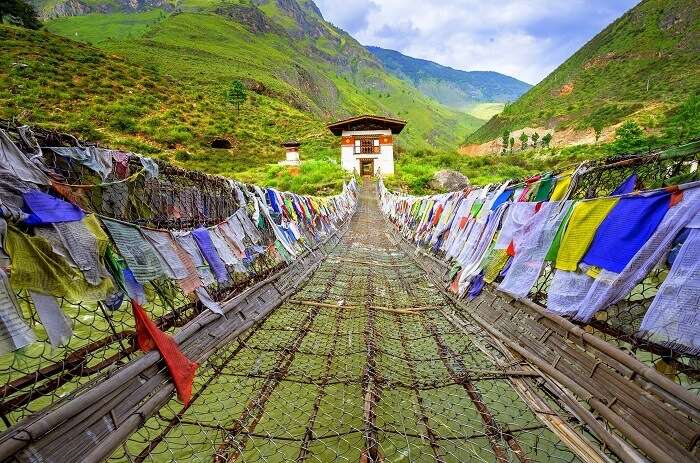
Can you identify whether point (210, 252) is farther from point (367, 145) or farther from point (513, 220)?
point (367, 145)

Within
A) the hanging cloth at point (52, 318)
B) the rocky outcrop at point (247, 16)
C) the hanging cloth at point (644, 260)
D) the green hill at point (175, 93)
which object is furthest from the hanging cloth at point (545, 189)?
the rocky outcrop at point (247, 16)

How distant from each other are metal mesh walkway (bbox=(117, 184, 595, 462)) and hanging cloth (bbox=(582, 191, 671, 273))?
1188 millimetres

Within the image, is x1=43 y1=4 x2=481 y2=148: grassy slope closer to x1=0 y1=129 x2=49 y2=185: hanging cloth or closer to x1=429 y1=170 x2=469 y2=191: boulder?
x1=429 y1=170 x2=469 y2=191: boulder

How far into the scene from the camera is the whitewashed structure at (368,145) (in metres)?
27.4

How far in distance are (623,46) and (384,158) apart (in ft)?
177

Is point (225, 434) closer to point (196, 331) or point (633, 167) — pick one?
point (196, 331)

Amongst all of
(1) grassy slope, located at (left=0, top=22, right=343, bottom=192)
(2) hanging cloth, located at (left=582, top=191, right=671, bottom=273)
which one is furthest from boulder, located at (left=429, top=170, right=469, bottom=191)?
(2) hanging cloth, located at (left=582, top=191, right=671, bottom=273)

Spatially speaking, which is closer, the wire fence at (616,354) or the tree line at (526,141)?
the wire fence at (616,354)

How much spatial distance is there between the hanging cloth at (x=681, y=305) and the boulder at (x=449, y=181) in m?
19.7

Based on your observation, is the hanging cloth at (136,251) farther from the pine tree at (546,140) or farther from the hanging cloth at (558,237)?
the pine tree at (546,140)

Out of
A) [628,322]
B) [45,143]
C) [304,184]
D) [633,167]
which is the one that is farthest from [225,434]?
[304,184]

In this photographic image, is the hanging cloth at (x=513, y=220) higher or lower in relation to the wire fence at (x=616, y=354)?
higher

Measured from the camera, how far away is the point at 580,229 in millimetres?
3158

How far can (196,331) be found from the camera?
342 cm
